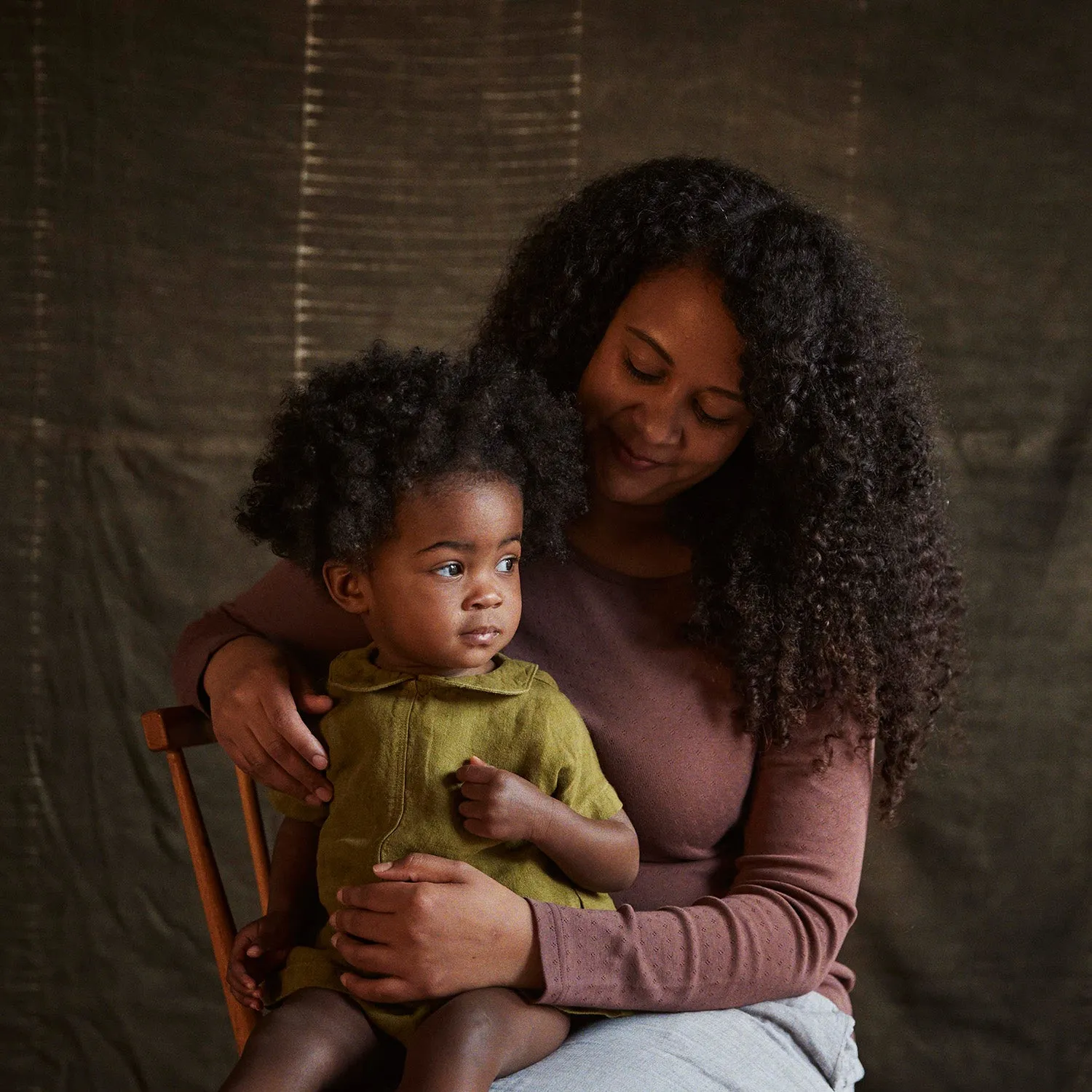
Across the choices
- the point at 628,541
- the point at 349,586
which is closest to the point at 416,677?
the point at 349,586

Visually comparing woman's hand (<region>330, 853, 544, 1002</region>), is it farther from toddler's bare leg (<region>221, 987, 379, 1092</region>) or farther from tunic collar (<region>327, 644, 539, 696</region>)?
tunic collar (<region>327, 644, 539, 696</region>)

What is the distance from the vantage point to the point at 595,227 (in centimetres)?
185

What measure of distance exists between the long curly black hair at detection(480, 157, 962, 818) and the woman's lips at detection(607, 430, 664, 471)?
0.12m

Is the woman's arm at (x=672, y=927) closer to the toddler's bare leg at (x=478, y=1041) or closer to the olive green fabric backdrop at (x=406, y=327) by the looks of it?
the toddler's bare leg at (x=478, y=1041)

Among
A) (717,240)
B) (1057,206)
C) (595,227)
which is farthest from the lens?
(1057,206)

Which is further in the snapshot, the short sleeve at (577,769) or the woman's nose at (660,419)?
the woman's nose at (660,419)

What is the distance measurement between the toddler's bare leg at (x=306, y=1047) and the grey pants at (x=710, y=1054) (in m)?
0.15

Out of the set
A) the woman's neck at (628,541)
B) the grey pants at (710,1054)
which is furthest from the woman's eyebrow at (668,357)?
the grey pants at (710,1054)

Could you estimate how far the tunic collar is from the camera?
1493 mm

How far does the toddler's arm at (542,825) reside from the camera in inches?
55.7

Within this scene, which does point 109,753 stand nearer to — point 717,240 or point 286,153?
point 286,153

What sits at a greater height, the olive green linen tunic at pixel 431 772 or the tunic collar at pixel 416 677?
the tunic collar at pixel 416 677

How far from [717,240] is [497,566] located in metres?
0.52

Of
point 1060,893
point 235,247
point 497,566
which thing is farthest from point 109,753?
point 1060,893
